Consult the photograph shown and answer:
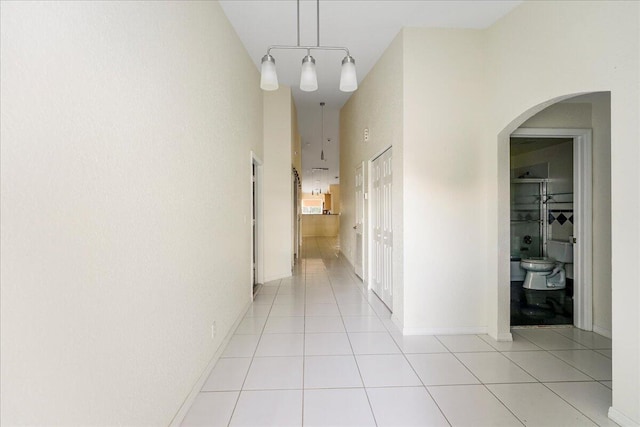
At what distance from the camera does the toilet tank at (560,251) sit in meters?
5.22

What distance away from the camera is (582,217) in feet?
11.7

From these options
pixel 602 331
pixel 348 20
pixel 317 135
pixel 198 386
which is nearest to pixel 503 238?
pixel 602 331

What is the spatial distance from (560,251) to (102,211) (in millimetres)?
6610

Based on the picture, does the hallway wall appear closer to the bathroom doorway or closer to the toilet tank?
the bathroom doorway

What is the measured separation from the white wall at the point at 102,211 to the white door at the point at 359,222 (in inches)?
137

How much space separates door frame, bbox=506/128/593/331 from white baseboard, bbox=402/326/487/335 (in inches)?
48.5

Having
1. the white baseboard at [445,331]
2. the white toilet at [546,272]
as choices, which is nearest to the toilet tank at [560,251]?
the white toilet at [546,272]

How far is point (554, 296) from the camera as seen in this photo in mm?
5027

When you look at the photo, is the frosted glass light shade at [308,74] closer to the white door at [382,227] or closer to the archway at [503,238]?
the white door at [382,227]

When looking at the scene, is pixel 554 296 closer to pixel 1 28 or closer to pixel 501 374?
pixel 501 374

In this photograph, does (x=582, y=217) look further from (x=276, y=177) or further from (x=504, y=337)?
(x=276, y=177)

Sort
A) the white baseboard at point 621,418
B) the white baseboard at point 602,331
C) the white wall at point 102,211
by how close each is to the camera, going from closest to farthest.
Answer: the white wall at point 102,211
the white baseboard at point 621,418
the white baseboard at point 602,331

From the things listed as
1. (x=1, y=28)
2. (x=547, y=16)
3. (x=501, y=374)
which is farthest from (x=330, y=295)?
(x=1, y=28)

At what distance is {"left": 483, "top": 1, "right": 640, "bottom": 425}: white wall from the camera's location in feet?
6.29
